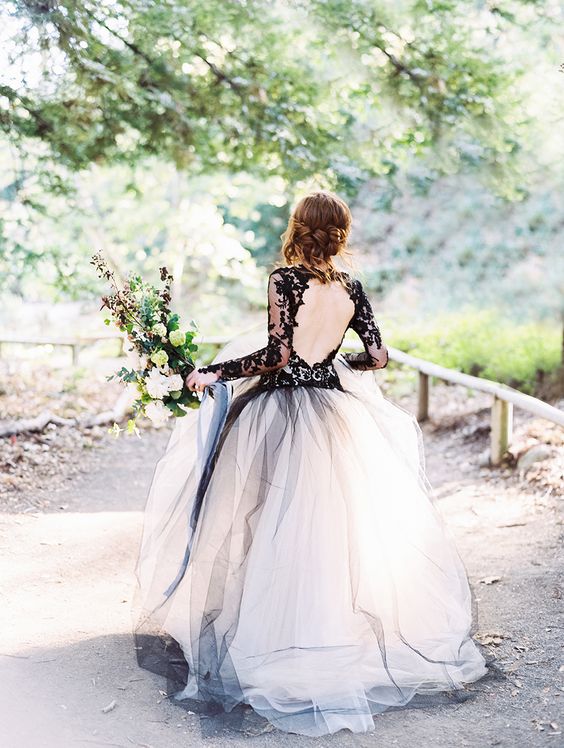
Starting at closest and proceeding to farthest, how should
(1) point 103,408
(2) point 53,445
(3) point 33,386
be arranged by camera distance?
(2) point 53,445 → (1) point 103,408 → (3) point 33,386

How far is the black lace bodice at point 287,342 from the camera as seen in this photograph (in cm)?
347

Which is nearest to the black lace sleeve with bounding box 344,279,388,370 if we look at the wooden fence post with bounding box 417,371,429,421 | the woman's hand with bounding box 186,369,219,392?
the woman's hand with bounding box 186,369,219,392

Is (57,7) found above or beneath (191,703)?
above

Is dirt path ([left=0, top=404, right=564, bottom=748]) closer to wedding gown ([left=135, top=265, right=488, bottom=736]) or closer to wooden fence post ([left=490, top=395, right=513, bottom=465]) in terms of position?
wedding gown ([left=135, top=265, right=488, bottom=736])

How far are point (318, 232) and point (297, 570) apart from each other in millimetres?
1373

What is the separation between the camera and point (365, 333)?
3756 millimetres

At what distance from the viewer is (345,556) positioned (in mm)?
3299

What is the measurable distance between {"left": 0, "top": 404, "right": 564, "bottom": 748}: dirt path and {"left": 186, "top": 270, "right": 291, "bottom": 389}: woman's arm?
1266mm

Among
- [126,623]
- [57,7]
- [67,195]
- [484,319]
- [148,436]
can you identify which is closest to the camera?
[126,623]

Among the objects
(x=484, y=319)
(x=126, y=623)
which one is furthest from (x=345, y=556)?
(x=484, y=319)

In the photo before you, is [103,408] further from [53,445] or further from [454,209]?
[454,209]

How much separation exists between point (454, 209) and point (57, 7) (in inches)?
484

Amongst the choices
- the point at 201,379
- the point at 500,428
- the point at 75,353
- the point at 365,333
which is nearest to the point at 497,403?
the point at 500,428

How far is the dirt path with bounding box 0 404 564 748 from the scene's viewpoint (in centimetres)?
289
